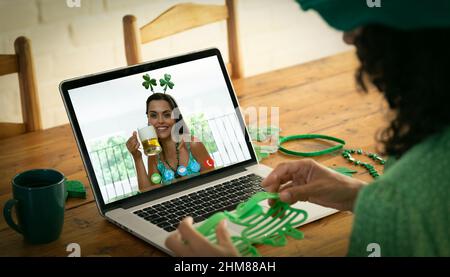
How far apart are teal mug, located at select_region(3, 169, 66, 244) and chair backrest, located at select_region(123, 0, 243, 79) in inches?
27.0

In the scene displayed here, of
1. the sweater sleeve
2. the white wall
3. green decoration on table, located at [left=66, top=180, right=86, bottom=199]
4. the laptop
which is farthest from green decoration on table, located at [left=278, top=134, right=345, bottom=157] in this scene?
the white wall

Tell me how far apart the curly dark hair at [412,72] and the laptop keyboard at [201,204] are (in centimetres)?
38

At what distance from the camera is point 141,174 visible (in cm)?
125

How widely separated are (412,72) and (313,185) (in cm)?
32

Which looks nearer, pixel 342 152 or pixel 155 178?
pixel 155 178

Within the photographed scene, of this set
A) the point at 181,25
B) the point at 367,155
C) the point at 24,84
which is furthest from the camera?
the point at 181,25

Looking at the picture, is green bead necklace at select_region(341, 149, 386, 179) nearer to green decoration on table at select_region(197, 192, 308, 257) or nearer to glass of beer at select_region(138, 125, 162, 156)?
green decoration on table at select_region(197, 192, 308, 257)

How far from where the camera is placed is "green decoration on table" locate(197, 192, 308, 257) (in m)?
1.06

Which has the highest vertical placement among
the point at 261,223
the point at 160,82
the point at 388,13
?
the point at 388,13

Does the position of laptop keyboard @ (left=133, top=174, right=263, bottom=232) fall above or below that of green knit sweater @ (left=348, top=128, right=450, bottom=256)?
below

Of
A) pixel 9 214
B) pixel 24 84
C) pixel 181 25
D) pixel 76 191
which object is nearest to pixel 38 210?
pixel 9 214

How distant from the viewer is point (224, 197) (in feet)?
4.03

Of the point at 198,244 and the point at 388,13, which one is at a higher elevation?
the point at 388,13

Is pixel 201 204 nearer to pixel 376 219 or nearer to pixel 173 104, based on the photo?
pixel 173 104
